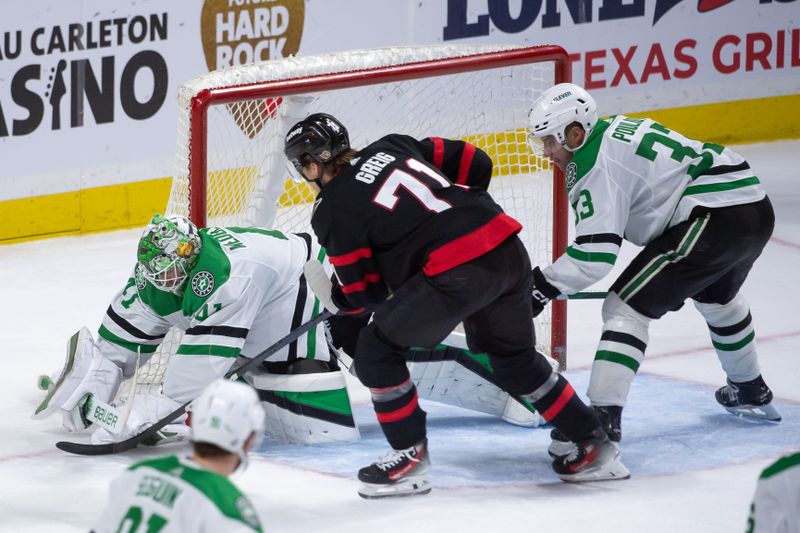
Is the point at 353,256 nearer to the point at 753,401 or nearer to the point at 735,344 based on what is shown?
the point at 735,344

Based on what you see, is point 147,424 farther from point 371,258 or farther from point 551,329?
point 551,329

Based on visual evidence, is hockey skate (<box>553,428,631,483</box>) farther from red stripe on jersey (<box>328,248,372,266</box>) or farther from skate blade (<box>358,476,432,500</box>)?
red stripe on jersey (<box>328,248,372,266</box>)

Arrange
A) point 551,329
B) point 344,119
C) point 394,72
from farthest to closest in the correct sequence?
1. point 344,119
2. point 551,329
3. point 394,72

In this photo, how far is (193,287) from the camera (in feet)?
13.6

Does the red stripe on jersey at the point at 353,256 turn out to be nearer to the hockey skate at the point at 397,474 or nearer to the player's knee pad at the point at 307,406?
the hockey skate at the point at 397,474

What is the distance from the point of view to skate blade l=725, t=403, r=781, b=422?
456 cm

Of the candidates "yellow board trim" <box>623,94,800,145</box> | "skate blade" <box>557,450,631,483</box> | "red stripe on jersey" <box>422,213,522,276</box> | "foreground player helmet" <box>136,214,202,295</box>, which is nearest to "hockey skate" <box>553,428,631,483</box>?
"skate blade" <box>557,450,631,483</box>

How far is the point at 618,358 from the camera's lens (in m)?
4.18

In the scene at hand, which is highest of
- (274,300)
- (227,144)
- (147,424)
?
(227,144)

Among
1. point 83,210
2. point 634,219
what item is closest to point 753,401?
point 634,219

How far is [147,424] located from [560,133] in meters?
1.36

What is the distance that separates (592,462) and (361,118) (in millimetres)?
2207

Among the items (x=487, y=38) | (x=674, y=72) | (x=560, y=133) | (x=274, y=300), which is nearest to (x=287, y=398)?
(x=274, y=300)

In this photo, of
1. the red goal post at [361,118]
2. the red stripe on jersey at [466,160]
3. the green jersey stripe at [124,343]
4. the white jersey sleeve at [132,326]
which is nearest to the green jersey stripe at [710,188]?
the red stripe on jersey at [466,160]
